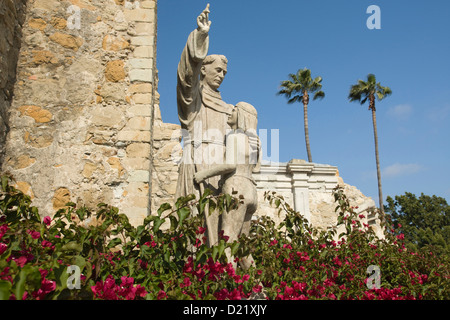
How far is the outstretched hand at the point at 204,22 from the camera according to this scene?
10.1 ft

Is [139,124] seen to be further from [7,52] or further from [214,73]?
[7,52]

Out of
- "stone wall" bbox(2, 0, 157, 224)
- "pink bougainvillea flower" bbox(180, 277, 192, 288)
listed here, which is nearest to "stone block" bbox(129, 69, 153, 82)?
"stone wall" bbox(2, 0, 157, 224)

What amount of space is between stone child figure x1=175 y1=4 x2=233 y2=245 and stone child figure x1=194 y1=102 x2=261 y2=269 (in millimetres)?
130

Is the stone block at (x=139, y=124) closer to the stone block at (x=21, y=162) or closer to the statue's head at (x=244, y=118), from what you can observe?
the stone block at (x=21, y=162)

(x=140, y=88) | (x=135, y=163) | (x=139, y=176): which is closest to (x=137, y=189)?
(x=139, y=176)

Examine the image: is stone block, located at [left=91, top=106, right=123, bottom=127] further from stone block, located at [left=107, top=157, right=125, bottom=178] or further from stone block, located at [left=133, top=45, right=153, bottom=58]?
stone block, located at [left=133, top=45, right=153, bottom=58]

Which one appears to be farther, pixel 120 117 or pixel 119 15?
pixel 119 15

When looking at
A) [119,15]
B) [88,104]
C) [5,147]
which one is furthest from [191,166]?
[119,15]

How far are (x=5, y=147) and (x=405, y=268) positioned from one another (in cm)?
496

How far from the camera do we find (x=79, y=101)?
15.1 ft

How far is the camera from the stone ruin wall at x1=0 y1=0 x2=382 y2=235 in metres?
4.30

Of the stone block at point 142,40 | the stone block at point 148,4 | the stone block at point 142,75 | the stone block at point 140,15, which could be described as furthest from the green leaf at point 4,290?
the stone block at point 148,4
